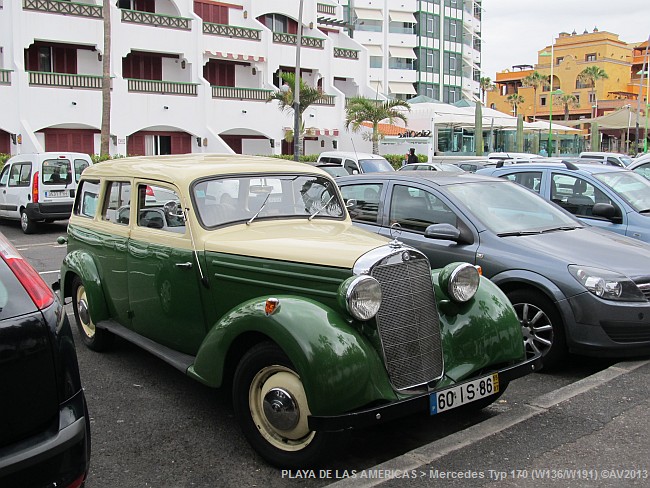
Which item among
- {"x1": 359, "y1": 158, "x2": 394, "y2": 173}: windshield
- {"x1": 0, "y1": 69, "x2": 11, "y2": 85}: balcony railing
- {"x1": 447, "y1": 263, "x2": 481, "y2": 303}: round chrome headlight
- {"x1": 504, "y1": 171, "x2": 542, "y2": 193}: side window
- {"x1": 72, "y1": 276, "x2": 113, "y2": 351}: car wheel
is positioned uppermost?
{"x1": 0, "y1": 69, "x2": 11, "y2": 85}: balcony railing

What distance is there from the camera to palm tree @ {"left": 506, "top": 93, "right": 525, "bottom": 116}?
81.4 m

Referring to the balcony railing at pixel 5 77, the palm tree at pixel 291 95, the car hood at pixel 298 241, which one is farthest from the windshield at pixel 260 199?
the palm tree at pixel 291 95

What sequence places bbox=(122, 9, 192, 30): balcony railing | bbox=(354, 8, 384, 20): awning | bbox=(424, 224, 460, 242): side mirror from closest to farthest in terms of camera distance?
bbox=(424, 224, 460, 242): side mirror → bbox=(122, 9, 192, 30): balcony railing → bbox=(354, 8, 384, 20): awning

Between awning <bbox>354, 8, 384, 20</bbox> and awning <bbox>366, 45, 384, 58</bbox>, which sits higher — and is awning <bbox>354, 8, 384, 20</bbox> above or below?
above

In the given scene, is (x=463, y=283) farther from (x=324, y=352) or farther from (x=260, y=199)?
(x=260, y=199)

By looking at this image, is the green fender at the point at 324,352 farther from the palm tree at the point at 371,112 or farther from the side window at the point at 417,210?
the palm tree at the point at 371,112

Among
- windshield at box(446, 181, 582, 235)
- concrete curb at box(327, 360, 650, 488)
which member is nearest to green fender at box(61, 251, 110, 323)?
concrete curb at box(327, 360, 650, 488)

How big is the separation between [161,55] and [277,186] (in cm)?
3182

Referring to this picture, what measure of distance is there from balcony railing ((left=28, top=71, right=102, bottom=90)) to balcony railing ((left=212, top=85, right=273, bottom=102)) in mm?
6360

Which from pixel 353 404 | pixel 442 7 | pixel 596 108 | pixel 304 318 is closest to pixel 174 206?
pixel 304 318

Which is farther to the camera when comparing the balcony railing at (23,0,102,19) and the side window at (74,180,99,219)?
the balcony railing at (23,0,102,19)

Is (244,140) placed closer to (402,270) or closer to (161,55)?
(161,55)

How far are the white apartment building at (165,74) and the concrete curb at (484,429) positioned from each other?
26014 millimetres

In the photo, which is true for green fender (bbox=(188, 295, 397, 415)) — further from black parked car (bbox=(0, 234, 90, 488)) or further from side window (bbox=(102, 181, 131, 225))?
side window (bbox=(102, 181, 131, 225))
